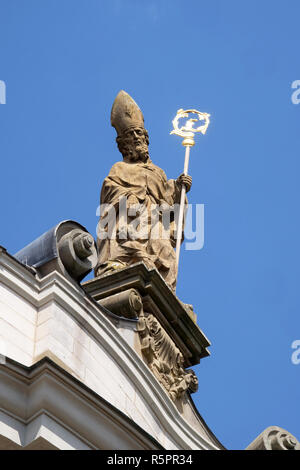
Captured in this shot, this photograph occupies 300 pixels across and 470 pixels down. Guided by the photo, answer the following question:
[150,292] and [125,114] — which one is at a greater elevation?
[125,114]

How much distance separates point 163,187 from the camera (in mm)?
18438

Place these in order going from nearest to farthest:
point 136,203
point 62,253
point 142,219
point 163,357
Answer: point 62,253
point 163,357
point 142,219
point 136,203

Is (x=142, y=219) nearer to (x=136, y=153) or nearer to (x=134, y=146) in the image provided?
(x=136, y=153)

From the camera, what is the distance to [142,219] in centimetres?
1766

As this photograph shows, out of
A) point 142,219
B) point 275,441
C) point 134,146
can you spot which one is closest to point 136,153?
point 134,146

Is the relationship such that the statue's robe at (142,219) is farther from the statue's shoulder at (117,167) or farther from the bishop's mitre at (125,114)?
the bishop's mitre at (125,114)

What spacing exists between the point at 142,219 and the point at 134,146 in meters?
1.51

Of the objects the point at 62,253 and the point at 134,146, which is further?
the point at 134,146

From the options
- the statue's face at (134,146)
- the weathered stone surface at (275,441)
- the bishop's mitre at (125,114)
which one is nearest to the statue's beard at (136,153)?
the statue's face at (134,146)

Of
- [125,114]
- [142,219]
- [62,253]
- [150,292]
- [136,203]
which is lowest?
[62,253]

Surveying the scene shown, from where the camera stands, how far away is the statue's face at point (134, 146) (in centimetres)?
1875

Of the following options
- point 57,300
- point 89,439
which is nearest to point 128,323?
point 57,300

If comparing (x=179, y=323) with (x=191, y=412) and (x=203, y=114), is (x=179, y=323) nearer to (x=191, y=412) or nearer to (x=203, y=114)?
(x=191, y=412)

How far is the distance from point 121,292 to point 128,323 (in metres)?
0.71
